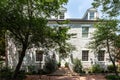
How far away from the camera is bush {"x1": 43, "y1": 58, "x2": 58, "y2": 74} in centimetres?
2600

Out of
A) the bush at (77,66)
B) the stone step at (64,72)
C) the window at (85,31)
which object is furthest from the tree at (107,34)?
the window at (85,31)

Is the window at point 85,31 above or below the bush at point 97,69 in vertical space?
above

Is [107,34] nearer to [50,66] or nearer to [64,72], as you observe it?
[64,72]

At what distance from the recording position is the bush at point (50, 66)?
26.0 m

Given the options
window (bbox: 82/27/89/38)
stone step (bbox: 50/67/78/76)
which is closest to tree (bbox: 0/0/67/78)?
stone step (bbox: 50/67/78/76)

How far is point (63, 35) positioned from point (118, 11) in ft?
15.9

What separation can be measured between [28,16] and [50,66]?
1076cm

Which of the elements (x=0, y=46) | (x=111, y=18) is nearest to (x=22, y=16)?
(x=111, y=18)

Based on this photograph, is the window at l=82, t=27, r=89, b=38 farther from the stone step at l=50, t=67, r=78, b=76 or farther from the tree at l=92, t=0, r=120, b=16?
the tree at l=92, t=0, r=120, b=16

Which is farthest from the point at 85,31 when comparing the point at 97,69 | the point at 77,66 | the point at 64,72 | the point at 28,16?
the point at 28,16

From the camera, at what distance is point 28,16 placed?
16953 mm

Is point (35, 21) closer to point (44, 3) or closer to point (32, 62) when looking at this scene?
point (44, 3)

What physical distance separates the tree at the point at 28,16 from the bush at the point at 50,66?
30.6 ft

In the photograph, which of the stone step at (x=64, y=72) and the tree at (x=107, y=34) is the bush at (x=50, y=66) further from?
the tree at (x=107, y=34)
